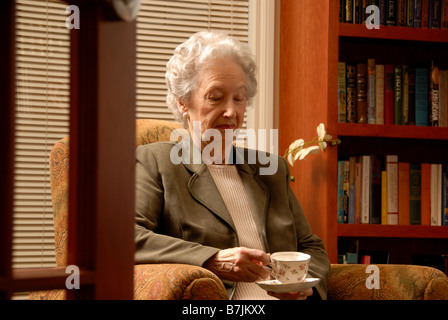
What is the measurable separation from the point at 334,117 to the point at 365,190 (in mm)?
348

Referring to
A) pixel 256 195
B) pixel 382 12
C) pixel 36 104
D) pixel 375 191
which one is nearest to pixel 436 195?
pixel 375 191

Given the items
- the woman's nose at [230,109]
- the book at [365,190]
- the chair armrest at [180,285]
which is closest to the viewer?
the chair armrest at [180,285]

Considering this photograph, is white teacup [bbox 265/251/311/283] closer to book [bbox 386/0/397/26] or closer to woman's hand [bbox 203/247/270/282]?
woman's hand [bbox 203/247/270/282]

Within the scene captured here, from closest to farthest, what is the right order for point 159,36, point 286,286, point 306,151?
1. point 286,286
2. point 306,151
3. point 159,36

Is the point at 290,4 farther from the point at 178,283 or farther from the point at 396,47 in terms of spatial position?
the point at 178,283

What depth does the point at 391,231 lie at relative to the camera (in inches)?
87.4

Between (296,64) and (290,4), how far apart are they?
0.31 meters

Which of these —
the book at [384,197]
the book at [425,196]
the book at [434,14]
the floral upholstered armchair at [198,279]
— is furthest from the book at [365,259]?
the book at [434,14]

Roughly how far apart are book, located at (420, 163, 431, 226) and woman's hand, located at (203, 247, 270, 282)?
3.74ft

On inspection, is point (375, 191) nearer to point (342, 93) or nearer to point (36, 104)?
point (342, 93)

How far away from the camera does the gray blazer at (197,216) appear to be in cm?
146

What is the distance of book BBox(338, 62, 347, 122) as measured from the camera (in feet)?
7.48

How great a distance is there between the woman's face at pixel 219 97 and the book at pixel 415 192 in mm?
948

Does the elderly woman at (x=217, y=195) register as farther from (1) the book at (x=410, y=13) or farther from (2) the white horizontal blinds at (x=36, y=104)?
(1) the book at (x=410, y=13)
